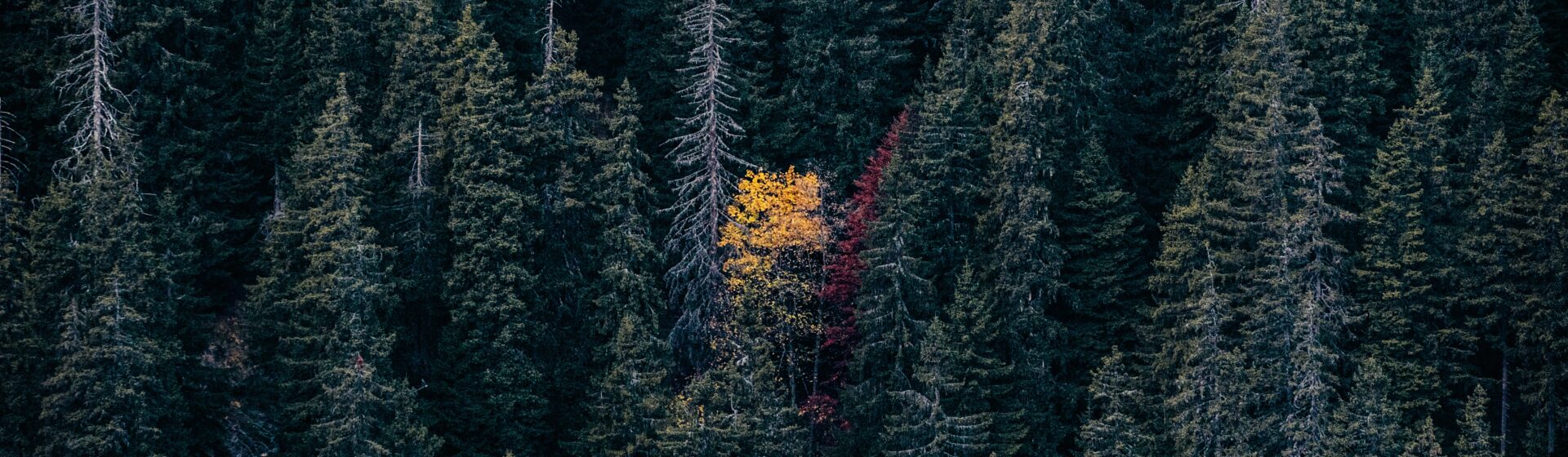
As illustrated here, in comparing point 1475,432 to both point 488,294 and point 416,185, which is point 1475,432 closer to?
point 488,294

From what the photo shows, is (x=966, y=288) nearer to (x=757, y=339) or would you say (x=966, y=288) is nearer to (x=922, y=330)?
(x=922, y=330)

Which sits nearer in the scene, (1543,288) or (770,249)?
(1543,288)

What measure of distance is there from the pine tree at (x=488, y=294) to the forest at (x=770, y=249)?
130mm

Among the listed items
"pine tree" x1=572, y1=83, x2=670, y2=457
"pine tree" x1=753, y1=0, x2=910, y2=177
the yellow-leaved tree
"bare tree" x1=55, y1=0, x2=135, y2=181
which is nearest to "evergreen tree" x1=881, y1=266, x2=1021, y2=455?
the yellow-leaved tree

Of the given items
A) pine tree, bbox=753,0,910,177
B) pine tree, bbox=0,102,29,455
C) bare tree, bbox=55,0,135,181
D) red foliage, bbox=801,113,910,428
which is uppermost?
pine tree, bbox=753,0,910,177

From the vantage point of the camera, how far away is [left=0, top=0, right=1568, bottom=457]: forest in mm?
68562

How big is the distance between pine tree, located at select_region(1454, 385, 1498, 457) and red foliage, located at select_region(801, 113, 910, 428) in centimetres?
1840

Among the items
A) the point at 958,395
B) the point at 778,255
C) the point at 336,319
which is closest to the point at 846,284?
the point at 778,255

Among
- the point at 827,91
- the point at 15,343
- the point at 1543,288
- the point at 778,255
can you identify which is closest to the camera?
the point at 15,343

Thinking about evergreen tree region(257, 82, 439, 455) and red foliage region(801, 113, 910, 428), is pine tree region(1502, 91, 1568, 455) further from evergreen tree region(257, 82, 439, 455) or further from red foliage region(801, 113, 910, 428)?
evergreen tree region(257, 82, 439, 455)

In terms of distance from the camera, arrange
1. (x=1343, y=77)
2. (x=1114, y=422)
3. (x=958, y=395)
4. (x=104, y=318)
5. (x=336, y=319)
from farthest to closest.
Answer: (x=1343, y=77)
(x=958, y=395)
(x=1114, y=422)
(x=336, y=319)
(x=104, y=318)

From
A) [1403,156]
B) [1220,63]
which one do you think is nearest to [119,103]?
[1220,63]

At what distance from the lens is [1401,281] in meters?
72.2

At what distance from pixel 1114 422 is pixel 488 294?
63.3ft
